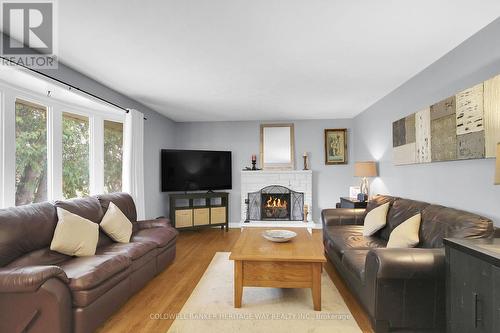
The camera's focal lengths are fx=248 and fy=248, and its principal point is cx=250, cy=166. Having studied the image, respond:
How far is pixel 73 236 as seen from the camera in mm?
2314

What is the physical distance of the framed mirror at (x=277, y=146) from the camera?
18.2 feet

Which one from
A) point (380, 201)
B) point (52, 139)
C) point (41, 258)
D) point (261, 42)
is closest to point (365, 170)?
point (380, 201)

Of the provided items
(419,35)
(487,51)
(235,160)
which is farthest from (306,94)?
(235,160)

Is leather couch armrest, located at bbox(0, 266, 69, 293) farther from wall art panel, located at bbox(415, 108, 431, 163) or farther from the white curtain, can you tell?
wall art panel, located at bbox(415, 108, 431, 163)

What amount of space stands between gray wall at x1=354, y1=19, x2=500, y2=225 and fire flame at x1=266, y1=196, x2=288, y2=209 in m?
2.03

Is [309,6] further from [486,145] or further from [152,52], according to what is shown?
[486,145]

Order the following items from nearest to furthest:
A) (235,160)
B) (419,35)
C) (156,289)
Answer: (419,35), (156,289), (235,160)

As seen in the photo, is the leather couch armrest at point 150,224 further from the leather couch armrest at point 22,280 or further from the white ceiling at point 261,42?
the white ceiling at point 261,42

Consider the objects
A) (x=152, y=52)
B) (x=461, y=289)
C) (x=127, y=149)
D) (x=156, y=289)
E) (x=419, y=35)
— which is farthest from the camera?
(x=127, y=149)

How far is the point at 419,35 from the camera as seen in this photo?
214cm

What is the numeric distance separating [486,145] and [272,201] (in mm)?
3993

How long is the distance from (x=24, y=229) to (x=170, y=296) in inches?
55.1

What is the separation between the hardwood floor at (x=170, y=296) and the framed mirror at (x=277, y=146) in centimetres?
225

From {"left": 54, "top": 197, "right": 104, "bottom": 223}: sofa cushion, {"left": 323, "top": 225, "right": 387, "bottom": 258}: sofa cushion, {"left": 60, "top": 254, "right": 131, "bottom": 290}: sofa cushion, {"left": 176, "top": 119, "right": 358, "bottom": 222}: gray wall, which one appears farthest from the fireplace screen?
{"left": 60, "top": 254, "right": 131, "bottom": 290}: sofa cushion
